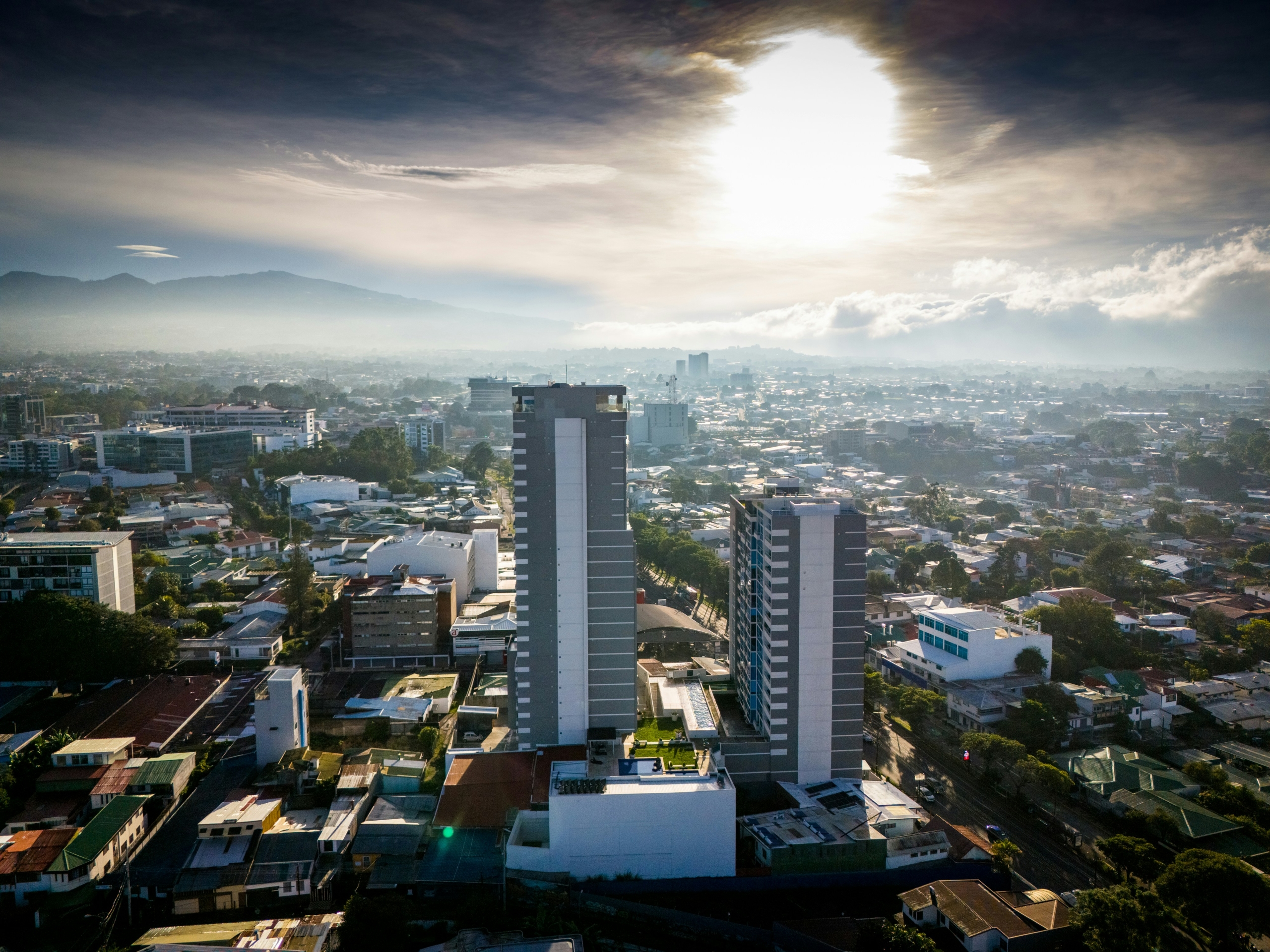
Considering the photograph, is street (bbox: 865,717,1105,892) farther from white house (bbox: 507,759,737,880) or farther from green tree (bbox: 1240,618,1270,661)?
green tree (bbox: 1240,618,1270,661)

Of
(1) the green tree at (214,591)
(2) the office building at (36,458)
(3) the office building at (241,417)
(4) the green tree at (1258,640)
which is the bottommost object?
(4) the green tree at (1258,640)

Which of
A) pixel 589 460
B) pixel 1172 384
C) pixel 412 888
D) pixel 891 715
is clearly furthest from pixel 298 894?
pixel 1172 384

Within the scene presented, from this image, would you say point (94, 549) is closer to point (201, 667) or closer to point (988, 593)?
point (201, 667)

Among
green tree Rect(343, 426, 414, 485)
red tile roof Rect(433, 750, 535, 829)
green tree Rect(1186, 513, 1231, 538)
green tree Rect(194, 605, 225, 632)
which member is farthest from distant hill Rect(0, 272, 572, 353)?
green tree Rect(1186, 513, 1231, 538)

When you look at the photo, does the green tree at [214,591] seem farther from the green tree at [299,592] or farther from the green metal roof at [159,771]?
the green metal roof at [159,771]

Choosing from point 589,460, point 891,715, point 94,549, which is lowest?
point 891,715

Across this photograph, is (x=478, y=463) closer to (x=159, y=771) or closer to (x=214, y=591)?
(x=214, y=591)

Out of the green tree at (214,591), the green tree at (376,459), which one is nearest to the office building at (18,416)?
the green tree at (376,459)
